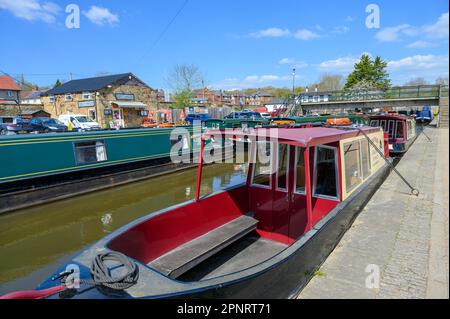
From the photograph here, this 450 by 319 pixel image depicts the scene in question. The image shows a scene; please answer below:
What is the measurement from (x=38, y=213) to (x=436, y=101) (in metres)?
30.6

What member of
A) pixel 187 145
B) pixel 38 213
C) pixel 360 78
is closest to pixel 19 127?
pixel 187 145

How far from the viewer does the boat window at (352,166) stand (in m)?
5.11

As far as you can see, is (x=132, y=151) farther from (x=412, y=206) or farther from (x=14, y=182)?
(x=412, y=206)

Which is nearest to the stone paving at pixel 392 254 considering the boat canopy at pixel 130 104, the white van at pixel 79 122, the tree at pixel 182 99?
the white van at pixel 79 122

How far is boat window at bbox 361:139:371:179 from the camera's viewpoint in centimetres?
621

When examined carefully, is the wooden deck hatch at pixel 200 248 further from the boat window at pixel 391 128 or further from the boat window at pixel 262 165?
the boat window at pixel 391 128

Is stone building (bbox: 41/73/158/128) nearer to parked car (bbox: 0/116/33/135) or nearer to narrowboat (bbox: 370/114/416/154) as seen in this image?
parked car (bbox: 0/116/33/135)

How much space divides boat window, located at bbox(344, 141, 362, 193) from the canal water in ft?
14.9

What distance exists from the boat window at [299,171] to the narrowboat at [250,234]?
0.02 metres

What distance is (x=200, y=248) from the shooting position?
4.31 m

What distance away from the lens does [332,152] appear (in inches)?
191

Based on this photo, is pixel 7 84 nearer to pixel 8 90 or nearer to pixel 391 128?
pixel 8 90

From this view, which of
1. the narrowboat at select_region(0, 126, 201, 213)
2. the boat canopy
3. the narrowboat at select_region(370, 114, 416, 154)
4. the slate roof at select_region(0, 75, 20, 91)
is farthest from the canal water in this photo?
the slate roof at select_region(0, 75, 20, 91)

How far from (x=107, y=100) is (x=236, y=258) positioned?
30115 millimetres
